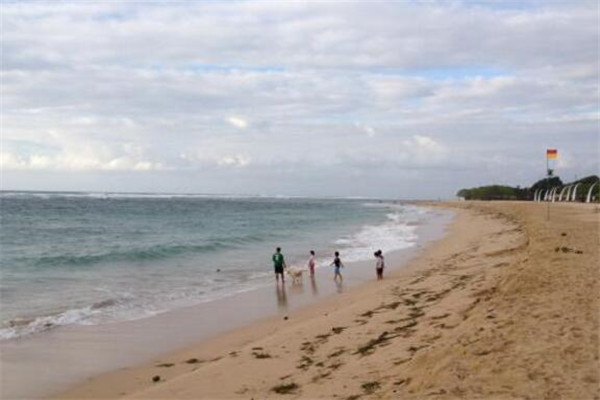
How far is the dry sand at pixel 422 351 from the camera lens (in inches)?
236

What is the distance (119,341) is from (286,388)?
5393mm

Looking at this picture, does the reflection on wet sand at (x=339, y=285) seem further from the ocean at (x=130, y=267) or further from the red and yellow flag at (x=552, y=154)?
the red and yellow flag at (x=552, y=154)

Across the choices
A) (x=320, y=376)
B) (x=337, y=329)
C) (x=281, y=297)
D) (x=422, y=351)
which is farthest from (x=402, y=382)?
(x=281, y=297)

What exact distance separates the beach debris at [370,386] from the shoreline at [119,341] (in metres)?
4.83

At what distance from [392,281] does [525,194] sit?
371 feet

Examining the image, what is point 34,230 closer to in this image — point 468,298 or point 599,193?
point 468,298

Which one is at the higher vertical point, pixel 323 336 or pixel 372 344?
pixel 372 344

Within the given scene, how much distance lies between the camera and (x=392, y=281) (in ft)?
58.7

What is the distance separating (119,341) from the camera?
1158 centimetres

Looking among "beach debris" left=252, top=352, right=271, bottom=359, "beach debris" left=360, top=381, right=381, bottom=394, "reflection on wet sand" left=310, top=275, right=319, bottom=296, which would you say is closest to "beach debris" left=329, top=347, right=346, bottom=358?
"beach debris" left=252, top=352, right=271, bottom=359

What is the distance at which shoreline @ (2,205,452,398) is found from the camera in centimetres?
944

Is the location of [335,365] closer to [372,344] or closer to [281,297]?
[372,344]

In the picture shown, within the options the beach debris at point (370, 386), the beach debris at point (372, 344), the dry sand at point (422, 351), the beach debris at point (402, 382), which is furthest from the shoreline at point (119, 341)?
the beach debris at point (402, 382)

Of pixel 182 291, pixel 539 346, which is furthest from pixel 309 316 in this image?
pixel 539 346
